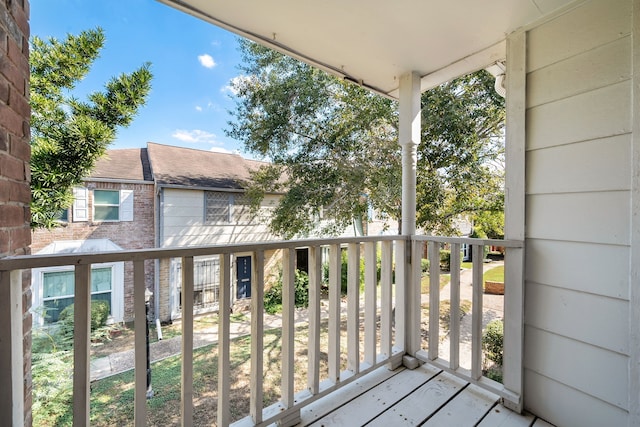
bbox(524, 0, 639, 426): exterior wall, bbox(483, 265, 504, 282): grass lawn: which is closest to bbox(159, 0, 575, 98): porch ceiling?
bbox(524, 0, 639, 426): exterior wall

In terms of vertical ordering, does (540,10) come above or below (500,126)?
below

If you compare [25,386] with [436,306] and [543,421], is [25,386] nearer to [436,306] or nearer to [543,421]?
[436,306]

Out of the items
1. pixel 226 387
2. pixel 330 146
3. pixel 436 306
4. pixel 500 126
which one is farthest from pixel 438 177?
pixel 226 387

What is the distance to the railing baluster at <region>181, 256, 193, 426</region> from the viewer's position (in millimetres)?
1002

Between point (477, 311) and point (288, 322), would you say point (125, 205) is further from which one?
point (477, 311)

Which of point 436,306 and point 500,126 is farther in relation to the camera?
point 500,126

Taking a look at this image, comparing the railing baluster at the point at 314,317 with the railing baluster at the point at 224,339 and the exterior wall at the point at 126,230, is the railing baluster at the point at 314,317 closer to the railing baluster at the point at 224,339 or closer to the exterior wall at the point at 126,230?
the railing baluster at the point at 224,339

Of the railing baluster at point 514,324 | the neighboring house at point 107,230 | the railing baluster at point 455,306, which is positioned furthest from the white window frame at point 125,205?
the railing baluster at point 514,324

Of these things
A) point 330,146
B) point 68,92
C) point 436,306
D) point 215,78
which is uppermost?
point 215,78

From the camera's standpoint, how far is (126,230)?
557 cm

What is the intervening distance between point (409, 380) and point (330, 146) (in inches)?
163

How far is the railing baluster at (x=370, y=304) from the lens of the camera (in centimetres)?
164

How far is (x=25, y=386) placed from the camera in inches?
35.2

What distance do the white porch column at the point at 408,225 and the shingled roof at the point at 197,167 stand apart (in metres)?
4.18
